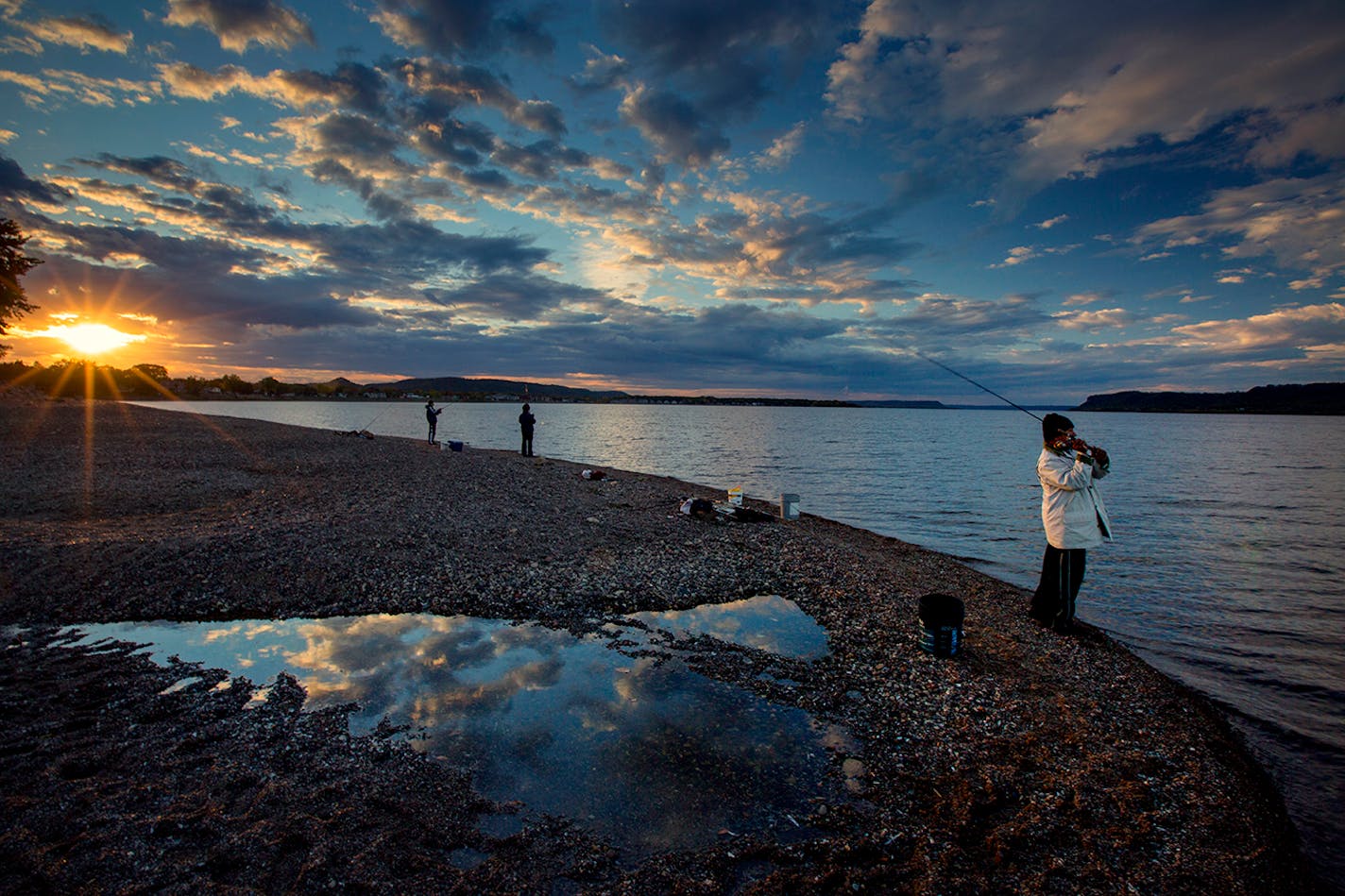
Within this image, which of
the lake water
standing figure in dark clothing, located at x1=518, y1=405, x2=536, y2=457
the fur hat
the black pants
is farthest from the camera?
standing figure in dark clothing, located at x1=518, y1=405, x2=536, y2=457

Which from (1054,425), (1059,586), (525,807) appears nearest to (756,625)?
(1059,586)

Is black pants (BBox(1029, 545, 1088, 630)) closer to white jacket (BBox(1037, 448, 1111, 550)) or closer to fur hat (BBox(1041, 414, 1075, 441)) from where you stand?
white jacket (BBox(1037, 448, 1111, 550))

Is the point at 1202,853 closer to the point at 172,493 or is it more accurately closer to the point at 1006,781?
the point at 1006,781

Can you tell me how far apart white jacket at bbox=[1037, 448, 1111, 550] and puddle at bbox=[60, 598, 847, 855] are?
4428 mm

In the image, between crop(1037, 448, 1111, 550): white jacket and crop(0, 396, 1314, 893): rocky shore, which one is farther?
crop(1037, 448, 1111, 550): white jacket

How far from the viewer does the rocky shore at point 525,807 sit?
4.41m

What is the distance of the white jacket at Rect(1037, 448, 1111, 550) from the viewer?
9.34 meters

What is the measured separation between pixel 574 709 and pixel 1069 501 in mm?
8326

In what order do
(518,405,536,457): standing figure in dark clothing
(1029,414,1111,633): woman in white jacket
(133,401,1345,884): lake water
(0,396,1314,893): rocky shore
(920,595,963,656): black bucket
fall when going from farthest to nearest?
1. (518,405,536,457): standing figure in dark clothing
2. (1029,414,1111,633): woman in white jacket
3. (920,595,963,656): black bucket
4. (133,401,1345,884): lake water
5. (0,396,1314,893): rocky shore

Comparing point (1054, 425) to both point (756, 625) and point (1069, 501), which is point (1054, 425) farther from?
point (756, 625)

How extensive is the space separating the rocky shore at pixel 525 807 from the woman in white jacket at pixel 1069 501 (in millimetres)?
1288

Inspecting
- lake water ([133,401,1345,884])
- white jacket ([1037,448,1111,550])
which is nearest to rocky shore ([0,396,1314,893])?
lake water ([133,401,1345,884])

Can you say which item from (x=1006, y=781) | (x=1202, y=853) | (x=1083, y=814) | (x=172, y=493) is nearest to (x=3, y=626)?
(x=172, y=493)

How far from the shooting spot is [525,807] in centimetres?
509
